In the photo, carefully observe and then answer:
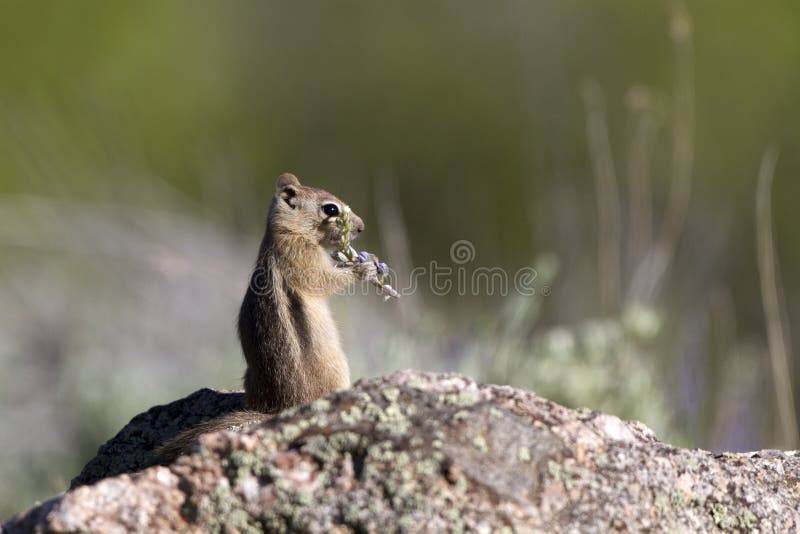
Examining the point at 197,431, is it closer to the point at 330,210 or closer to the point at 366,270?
the point at 366,270

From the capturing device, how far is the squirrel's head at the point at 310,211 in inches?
195

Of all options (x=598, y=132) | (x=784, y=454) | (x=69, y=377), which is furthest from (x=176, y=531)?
(x=598, y=132)

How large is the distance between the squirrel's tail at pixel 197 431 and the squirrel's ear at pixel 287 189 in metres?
1.59

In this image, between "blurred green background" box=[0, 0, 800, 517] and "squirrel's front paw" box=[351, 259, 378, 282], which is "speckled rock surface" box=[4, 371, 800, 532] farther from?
"squirrel's front paw" box=[351, 259, 378, 282]

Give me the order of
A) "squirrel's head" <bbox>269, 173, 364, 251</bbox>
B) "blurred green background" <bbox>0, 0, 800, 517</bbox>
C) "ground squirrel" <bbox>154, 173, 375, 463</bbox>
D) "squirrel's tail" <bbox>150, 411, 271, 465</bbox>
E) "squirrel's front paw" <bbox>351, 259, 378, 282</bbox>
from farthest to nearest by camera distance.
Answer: "blurred green background" <bbox>0, 0, 800, 517</bbox>, "squirrel's head" <bbox>269, 173, 364, 251</bbox>, "squirrel's front paw" <bbox>351, 259, 378, 282</bbox>, "ground squirrel" <bbox>154, 173, 375, 463</bbox>, "squirrel's tail" <bbox>150, 411, 271, 465</bbox>

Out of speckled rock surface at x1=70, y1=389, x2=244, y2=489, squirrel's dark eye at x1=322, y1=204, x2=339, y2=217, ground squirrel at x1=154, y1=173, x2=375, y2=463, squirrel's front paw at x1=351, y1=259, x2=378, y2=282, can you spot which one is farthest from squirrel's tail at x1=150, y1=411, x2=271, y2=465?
squirrel's dark eye at x1=322, y1=204, x2=339, y2=217

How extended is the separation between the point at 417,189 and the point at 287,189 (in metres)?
13.3

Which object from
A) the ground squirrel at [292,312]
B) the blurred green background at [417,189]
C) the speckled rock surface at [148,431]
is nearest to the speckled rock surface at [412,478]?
the ground squirrel at [292,312]

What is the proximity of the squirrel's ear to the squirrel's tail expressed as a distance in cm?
159

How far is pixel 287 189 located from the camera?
5047mm

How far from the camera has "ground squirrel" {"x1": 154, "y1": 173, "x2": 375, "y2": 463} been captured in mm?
3840

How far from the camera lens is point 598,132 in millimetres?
14430

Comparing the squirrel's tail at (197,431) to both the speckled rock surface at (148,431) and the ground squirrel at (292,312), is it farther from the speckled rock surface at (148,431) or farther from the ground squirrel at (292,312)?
the speckled rock surface at (148,431)

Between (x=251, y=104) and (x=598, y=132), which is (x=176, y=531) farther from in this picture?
(x=251, y=104)
